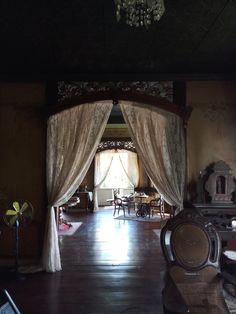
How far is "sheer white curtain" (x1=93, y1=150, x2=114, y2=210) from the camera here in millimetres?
13805

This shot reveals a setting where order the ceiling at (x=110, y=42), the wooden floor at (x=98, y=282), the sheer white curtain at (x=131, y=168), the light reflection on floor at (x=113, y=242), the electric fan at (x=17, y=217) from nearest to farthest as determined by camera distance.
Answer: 1. the ceiling at (x=110, y=42)
2. the wooden floor at (x=98, y=282)
3. the electric fan at (x=17, y=217)
4. the light reflection on floor at (x=113, y=242)
5. the sheer white curtain at (x=131, y=168)

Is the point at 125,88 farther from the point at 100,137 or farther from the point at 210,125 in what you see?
the point at 210,125

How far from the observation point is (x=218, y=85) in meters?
5.08

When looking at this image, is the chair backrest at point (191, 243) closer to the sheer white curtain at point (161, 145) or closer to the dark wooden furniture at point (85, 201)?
the sheer white curtain at point (161, 145)

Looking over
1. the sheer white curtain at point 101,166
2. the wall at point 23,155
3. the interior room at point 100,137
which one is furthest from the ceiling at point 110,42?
the sheer white curtain at point 101,166

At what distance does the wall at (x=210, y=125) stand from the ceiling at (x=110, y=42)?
21 cm

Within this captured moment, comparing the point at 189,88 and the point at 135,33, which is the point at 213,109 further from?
the point at 135,33

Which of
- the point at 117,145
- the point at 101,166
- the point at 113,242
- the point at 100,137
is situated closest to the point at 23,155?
the point at 100,137

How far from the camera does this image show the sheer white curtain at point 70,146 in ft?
16.1

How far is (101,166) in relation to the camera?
14211 millimetres

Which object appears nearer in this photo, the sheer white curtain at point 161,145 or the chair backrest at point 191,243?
the chair backrest at point 191,243

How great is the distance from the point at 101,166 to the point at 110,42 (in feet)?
34.3

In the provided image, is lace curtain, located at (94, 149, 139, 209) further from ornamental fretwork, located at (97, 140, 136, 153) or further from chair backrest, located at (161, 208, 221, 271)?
chair backrest, located at (161, 208, 221, 271)

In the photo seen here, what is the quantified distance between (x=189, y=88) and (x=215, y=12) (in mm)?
1959
